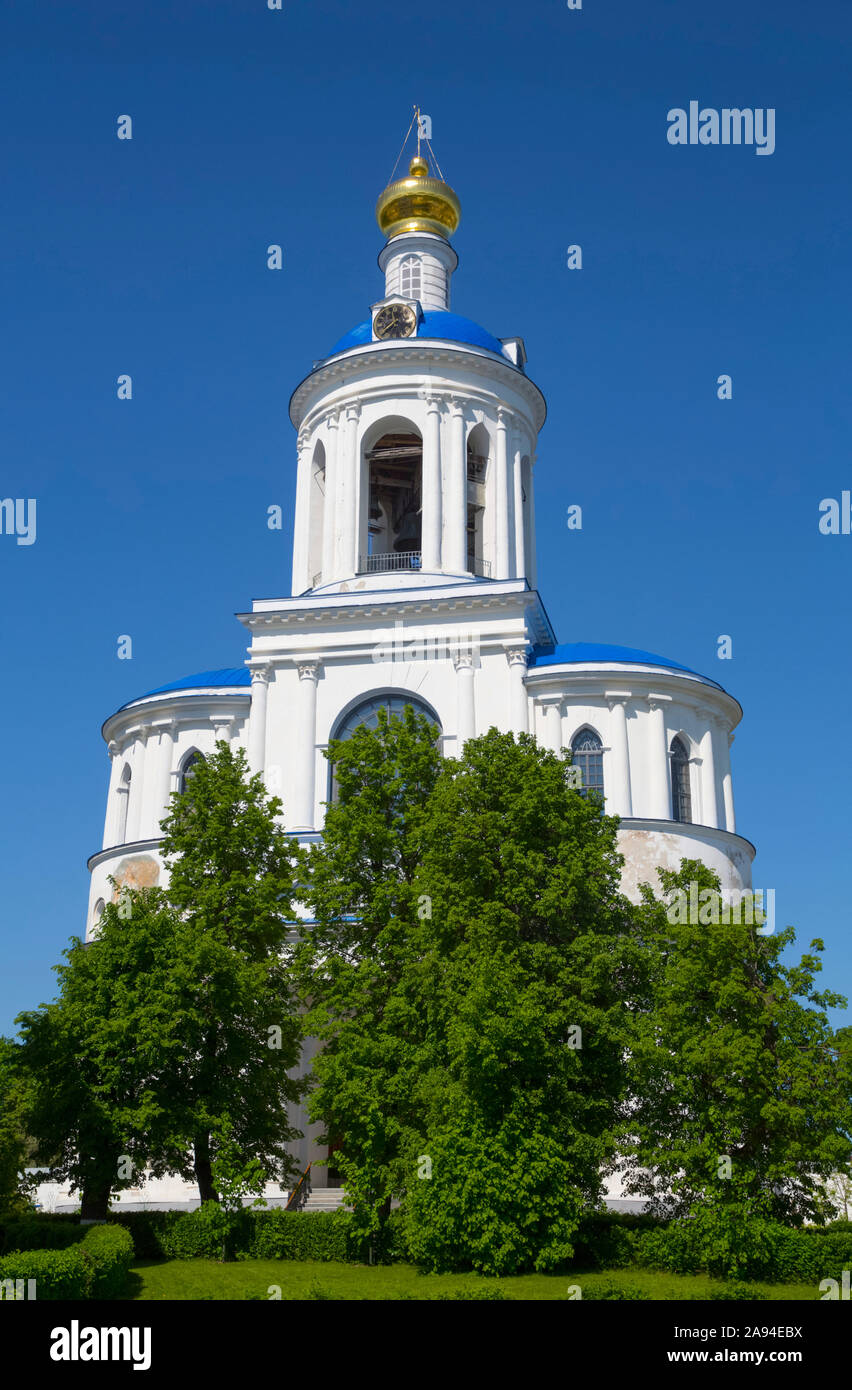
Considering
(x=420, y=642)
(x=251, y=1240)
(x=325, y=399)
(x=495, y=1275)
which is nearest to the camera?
(x=495, y=1275)

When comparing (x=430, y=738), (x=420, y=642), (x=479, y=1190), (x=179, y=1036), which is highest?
(x=420, y=642)

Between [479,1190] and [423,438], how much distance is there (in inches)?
969

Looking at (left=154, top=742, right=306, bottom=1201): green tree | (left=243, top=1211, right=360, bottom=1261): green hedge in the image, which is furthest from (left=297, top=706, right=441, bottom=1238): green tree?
(left=154, top=742, right=306, bottom=1201): green tree

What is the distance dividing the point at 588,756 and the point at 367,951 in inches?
433

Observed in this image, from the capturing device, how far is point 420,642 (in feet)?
114

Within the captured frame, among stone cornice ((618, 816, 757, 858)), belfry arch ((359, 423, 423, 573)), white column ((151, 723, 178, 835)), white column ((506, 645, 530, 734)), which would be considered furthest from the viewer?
belfry arch ((359, 423, 423, 573))

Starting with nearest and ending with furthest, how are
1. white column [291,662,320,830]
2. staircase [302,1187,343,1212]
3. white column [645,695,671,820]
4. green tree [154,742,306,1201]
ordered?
green tree [154,742,306,1201]
staircase [302,1187,343,1212]
white column [645,695,671,820]
white column [291,662,320,830]

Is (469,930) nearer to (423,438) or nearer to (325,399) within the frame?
(423,438)

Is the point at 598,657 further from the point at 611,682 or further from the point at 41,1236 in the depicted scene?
the point at 41,1236

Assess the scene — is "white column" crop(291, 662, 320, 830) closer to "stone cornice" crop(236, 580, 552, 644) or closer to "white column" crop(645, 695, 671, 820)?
"stone cornice" crop(236, 580, 552, 644)

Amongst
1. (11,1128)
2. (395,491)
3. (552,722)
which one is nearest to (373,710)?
(552,722)

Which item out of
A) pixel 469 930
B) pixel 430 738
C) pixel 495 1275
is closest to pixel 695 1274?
pixel 495 1275

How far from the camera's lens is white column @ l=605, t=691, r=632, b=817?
109 feet

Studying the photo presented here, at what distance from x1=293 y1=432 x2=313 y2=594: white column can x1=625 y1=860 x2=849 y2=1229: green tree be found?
804 inches
